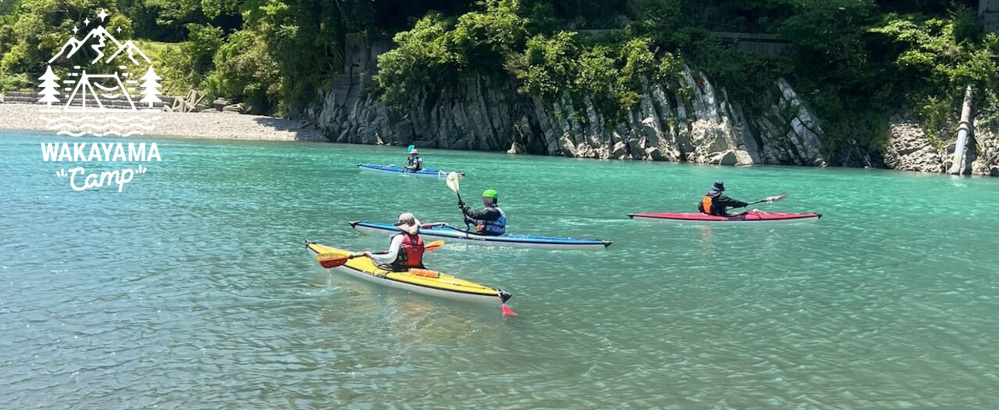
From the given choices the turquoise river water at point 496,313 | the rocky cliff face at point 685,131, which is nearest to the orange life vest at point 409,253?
the turquoise river water at point 496,313

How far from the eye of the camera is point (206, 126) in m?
57.8

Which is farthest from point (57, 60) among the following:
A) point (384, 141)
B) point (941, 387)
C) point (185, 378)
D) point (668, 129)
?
point (941, 387)

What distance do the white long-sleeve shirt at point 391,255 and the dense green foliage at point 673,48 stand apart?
32509 mm

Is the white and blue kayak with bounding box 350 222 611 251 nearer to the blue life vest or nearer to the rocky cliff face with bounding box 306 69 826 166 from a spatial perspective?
the blue life vest

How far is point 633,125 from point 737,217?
23622 mm

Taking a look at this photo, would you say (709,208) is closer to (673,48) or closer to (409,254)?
(409,254)

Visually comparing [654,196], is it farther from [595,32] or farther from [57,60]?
[57,60]

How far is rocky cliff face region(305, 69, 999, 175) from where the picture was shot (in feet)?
144

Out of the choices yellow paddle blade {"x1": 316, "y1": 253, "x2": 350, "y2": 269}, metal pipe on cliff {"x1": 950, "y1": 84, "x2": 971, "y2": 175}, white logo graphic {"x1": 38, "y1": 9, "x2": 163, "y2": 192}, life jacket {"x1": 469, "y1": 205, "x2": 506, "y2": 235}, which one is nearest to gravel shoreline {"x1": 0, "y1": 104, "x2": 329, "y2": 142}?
white logo graphic {"x1": 38, "y1": 9, "x2": 163, "y2": 192}

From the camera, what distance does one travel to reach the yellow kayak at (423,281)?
1281 centimetres

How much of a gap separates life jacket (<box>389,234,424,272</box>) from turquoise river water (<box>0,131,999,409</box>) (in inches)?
19.9

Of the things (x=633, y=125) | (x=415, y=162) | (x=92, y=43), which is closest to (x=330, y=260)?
(x=415, y=162)

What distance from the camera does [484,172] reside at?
3638 cm

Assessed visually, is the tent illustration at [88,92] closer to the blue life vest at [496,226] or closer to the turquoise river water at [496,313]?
the turquoise river water at [496,313]
